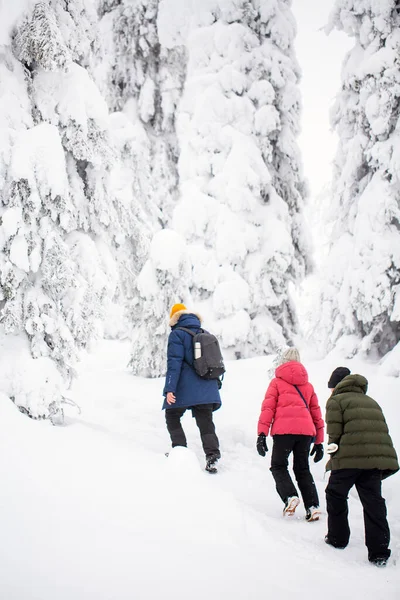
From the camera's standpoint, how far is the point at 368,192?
27.6 ft

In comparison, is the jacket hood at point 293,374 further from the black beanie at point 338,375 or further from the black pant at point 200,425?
the black pant at point 200,425

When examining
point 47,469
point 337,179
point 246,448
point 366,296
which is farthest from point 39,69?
point 337,179

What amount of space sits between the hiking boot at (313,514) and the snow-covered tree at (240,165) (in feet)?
24.7

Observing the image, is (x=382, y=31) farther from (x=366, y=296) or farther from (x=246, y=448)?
(x=246, y=448)

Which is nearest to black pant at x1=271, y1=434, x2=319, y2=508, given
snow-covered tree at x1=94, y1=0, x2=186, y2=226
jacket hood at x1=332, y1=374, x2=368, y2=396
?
jacket hood at x1=332, y1=374, x2=368, y2=396

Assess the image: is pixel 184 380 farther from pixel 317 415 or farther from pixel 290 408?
pixel 317 415

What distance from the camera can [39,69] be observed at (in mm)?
5078

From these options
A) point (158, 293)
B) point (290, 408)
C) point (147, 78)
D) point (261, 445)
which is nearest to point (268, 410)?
point (290, 408)

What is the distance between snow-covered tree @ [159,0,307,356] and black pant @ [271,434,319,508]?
23.8 feet

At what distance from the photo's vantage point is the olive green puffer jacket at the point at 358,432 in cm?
344

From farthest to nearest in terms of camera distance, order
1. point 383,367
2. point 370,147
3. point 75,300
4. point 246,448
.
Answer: point 370,147 < point 383,367 < point 246,448 < point 75,300

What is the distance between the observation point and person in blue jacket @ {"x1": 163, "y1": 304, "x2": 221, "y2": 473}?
16.0 ft

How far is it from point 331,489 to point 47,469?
2.31 m

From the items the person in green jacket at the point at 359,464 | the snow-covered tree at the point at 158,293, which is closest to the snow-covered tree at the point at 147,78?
the snow-covered tree at the point at 158,293
